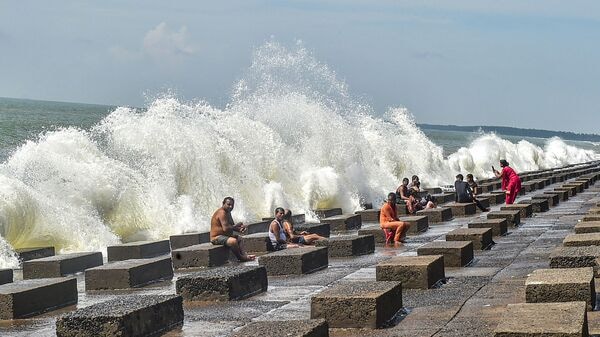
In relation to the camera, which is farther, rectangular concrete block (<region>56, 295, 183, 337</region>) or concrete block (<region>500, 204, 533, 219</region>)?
concrete block (<region>500, 204, 533, 219</region>)

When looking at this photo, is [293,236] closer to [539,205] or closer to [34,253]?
[34,253]

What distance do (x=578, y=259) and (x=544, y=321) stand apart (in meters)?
3.62

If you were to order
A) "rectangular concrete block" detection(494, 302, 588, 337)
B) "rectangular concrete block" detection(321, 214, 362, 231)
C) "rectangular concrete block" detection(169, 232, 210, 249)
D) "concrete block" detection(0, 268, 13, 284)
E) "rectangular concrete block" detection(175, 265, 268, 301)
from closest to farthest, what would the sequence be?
"rectangular concrete block" detection(494, 302, 588, 337) → "rectangular concrete block" detection(175, 265, 268, 301) → "concrete block" detection(0, 268, 13, 284) → "rectangular concrete block" detection(169, 232, 210, 249) → "rectangular concrete block" detection(321, 214, 362, 231)

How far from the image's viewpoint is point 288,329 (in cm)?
670

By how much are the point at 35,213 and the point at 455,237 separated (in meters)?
10.9

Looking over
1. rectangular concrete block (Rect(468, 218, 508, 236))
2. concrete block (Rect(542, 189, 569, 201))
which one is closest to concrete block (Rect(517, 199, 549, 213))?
concrete block (Rect(542, 189, 569, 201))

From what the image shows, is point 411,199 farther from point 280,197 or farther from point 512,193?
point 280,197

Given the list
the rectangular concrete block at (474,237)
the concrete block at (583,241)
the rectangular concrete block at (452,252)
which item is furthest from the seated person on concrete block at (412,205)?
the concrete block at (583,241)

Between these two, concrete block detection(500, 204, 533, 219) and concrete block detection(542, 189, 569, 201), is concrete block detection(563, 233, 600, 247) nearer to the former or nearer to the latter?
concrete block detection(500, 204, 533, 219)

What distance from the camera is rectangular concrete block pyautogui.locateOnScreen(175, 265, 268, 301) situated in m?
9.96

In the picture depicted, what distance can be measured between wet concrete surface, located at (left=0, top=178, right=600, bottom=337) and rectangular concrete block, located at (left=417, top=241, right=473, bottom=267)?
0.40 ft

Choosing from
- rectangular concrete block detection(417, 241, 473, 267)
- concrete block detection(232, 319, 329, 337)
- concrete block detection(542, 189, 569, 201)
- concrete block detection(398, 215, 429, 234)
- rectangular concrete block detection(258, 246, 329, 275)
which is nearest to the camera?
concrete block detection(232, 319, 329, 337)

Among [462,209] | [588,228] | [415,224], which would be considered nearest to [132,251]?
[415,224]

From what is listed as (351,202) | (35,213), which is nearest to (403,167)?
(351,202)
